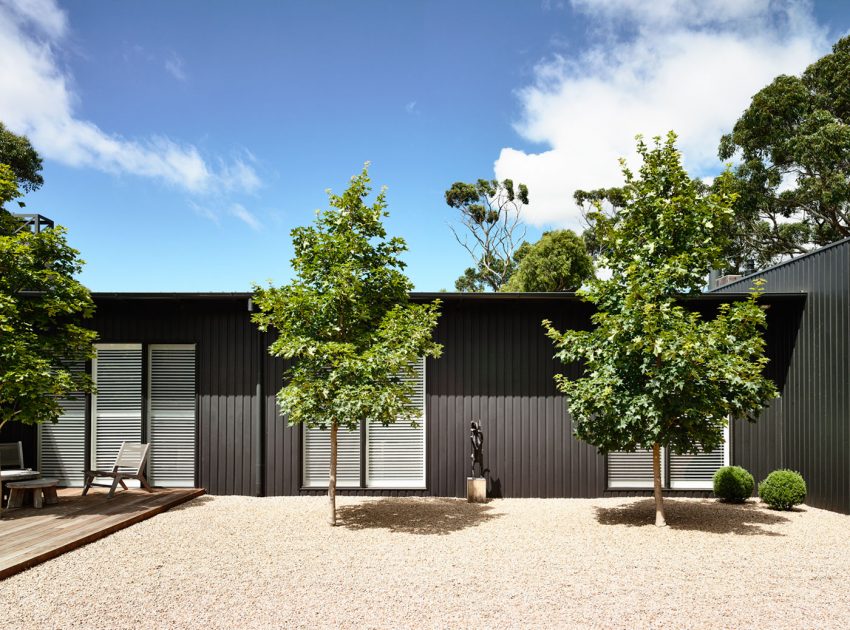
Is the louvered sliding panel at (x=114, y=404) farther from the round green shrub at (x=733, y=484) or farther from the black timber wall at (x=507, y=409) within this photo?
the round green shrub at (x=733, y=484)

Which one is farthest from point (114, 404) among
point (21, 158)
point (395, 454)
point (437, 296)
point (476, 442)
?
point (21, 158)

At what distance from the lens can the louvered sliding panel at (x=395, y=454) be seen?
8.60 meters

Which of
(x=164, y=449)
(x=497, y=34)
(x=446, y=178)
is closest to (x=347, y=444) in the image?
(x=164, y=449)

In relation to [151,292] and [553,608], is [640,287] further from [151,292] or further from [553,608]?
[151,292]

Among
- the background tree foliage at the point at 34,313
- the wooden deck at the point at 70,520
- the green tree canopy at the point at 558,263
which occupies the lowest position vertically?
the wooden deck at the point at 70,520

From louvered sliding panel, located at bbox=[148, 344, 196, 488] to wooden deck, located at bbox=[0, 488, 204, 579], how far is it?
12.4 inches

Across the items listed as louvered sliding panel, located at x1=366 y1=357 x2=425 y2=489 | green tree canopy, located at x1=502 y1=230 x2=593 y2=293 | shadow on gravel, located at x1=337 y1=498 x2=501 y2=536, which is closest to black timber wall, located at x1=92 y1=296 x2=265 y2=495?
louvered sliding panel, located at x1=366 y1=357 x2=425 y2=489

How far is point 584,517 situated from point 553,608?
134 inches

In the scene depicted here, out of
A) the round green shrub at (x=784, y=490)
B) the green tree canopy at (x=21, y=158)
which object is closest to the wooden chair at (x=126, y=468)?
the round green shrub at (x=784, y=490)

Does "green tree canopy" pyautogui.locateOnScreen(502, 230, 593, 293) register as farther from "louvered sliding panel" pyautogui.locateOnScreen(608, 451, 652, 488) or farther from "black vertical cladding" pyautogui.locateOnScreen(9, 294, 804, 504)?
"louvered sliding panel" pyautogui.locateOnScreen(608, 451, 652, 488)

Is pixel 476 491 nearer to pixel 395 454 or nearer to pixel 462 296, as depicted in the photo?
pixel 395 454

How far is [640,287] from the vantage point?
6258mm

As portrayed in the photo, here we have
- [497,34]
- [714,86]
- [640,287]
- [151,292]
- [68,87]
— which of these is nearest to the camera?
[640,287]

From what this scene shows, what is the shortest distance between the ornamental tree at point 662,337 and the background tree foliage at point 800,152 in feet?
39.7
